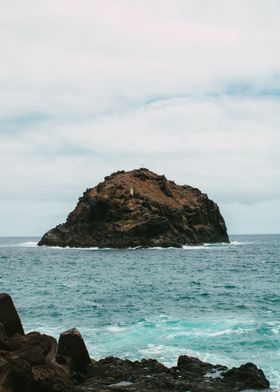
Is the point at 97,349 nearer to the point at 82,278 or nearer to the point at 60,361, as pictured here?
the point at 60,361

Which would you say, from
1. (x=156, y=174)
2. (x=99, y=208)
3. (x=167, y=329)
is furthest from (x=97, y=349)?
(x=156, y=174)

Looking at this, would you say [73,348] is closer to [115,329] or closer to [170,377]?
[170,377]

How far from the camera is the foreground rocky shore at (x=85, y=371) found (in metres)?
14.1

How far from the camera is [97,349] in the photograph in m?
23.7

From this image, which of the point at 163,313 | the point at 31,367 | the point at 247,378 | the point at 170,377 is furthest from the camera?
the point at 163,313

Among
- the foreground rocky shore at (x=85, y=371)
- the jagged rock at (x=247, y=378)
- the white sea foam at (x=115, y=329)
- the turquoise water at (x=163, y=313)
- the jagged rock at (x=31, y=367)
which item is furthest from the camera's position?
the white sea foam at (x=115, y=329)

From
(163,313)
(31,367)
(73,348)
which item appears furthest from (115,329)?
(31,367)

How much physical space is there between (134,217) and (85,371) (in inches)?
4780

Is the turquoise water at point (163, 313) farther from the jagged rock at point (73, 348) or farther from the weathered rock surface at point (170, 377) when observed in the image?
the jagged rock at point (73, 348)

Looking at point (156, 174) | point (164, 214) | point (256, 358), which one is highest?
point (156, 174)

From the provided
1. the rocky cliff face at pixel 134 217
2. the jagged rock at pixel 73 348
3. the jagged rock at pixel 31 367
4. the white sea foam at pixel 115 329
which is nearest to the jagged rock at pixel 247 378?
the jagged rock at pixel 73 348

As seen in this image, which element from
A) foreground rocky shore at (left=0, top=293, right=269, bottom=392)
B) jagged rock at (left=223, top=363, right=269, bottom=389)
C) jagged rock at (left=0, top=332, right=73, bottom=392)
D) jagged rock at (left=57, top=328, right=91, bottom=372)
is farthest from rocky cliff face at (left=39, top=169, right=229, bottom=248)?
jagged rock at (left=0, top=332, right=73, bottom=392)

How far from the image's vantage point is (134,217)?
13962 centimetres

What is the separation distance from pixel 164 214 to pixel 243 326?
11771cm
